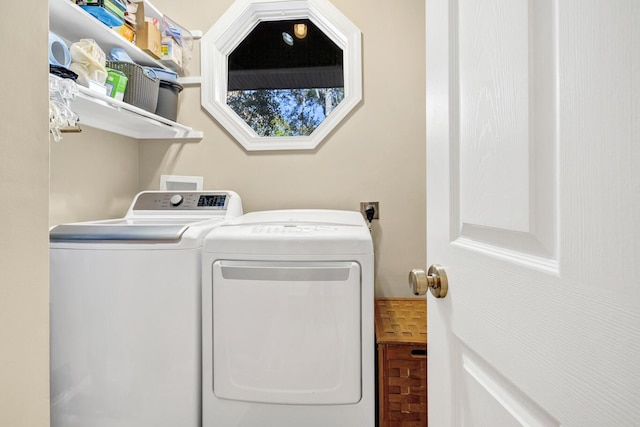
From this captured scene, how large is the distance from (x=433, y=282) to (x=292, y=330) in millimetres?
683

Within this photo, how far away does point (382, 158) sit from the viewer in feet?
6.39

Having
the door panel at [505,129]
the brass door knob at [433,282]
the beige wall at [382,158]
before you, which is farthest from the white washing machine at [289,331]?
the beige wall at [382,158]

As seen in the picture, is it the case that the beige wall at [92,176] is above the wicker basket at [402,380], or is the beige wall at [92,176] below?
above

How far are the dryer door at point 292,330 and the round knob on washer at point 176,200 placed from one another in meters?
0.73

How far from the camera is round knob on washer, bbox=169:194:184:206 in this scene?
5.80 feet

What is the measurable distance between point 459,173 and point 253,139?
1.59m

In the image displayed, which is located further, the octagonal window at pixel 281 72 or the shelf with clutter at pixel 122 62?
the octagonal window at pixel 281 72

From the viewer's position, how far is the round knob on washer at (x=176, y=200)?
5.80ft

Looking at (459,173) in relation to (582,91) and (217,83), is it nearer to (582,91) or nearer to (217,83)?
(582,91)

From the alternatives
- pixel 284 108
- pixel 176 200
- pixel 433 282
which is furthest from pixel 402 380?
pixel 284 108

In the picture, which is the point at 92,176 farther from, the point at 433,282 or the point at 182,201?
the point at 433,282

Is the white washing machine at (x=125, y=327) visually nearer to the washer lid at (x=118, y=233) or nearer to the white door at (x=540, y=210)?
the washer lid at (x=118, y=233)

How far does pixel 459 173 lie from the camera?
604mm

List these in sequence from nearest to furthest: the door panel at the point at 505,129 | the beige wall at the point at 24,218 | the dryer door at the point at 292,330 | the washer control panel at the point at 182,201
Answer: the door panel at the point at 505,129, the beige wall at the point at 24,218, the dryer door at the point at 292,330, the washer control panel at the point at 182,201
